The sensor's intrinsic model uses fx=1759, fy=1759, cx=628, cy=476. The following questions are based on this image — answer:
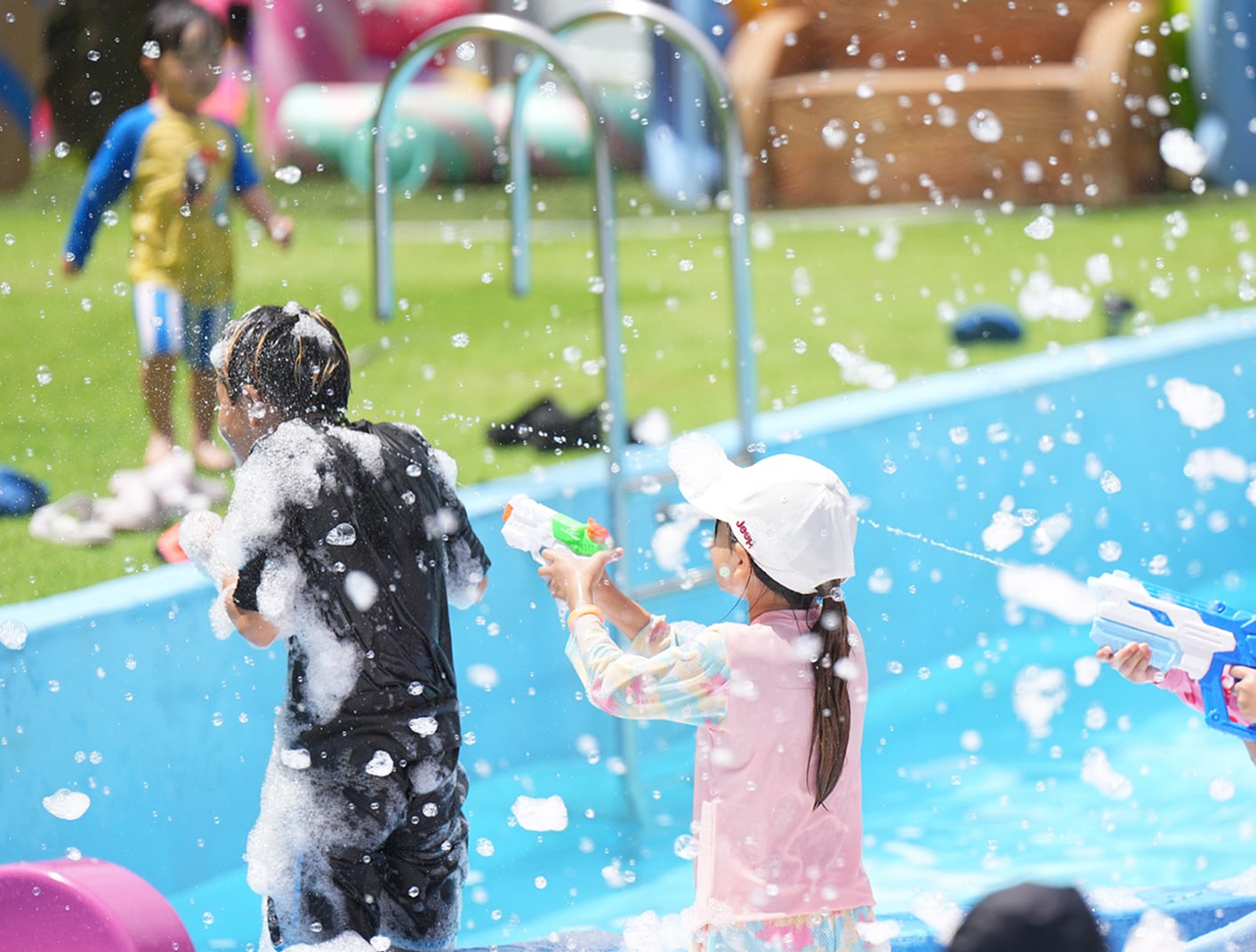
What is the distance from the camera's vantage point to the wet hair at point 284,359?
2.91 metres

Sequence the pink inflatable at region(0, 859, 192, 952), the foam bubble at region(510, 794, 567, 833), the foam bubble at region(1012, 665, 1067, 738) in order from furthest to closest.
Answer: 1. the foam bubble at region(1012, 665, 1067, 738)
2. the foam bubble at region(510, 794, 567, 833)
3. the pink inflatable at region(0, 859, 192, 952)

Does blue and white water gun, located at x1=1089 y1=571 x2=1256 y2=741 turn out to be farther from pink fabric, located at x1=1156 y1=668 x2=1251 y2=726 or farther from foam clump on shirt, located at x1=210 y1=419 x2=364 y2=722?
foam clump on shirt, located at x1=210 y1=419 x2=364 y2=722

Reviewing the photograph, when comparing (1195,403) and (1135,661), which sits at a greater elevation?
(1135,661)

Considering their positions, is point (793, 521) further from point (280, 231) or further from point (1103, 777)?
point (280, 231)

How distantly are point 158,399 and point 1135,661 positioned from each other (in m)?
3.56

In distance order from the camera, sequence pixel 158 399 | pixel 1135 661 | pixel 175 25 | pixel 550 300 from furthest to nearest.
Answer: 1. pixel 550 300
2. pixel 175 25
3. pixel 158 399
4. pixel 1135 661

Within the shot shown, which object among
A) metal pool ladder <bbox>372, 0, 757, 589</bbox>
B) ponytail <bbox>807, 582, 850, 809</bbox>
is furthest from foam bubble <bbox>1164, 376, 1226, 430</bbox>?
ponytail <bbox>807, 582, 850, 809</bbox>

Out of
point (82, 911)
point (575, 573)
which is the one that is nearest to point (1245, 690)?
point (575, 573)

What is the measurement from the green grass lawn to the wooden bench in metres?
0.35

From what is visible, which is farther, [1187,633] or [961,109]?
[961,109]

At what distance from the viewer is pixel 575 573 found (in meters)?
2.86

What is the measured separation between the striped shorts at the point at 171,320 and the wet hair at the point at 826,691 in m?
3.01

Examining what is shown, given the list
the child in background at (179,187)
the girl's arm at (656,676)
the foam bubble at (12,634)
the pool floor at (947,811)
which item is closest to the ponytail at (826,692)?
the girl's arm at (656,676)

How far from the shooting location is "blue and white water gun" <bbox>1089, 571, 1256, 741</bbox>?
286 centimetres
